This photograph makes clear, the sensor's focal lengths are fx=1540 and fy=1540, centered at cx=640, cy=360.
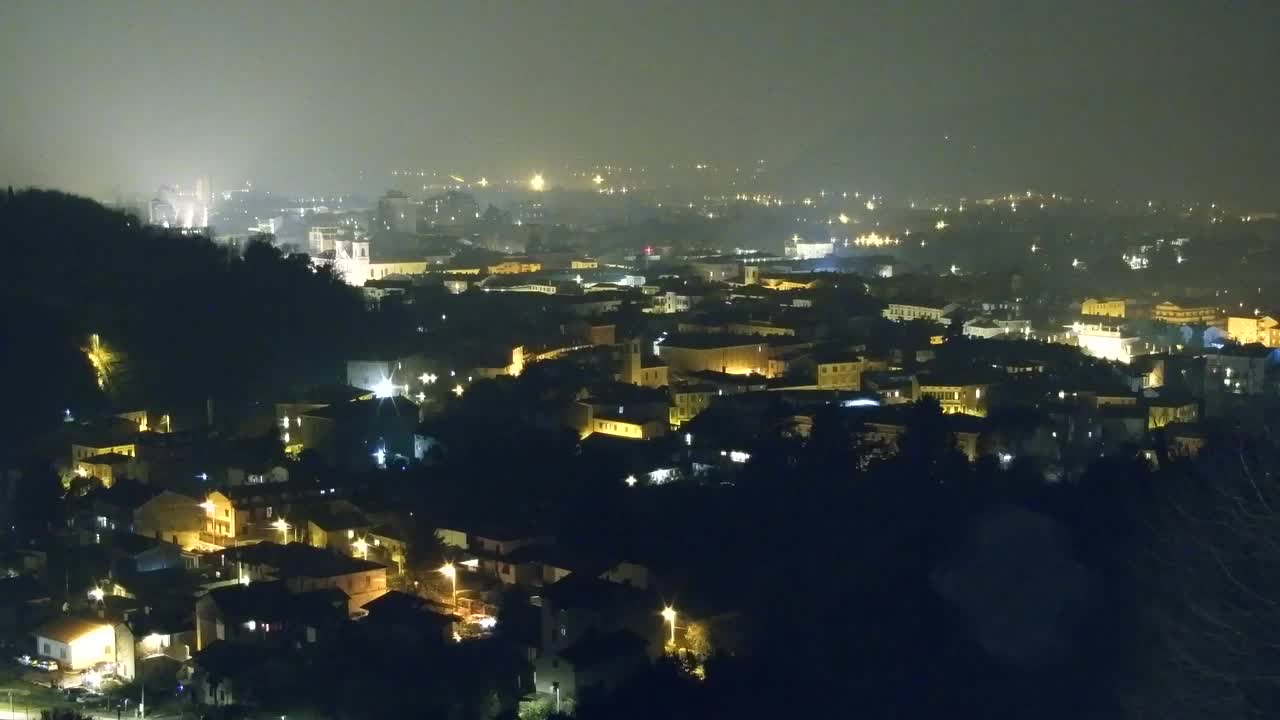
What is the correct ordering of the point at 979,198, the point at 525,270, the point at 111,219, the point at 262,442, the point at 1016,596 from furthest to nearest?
1. the point at 979,198
2. the point at 525,270
3. the point at 111,219
4. the point at 262,442
5. the point at 1016,596

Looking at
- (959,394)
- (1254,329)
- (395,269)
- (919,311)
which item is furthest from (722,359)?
(395,269)

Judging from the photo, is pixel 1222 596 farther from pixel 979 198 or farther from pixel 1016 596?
pixel 979 198

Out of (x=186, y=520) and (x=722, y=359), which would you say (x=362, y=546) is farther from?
(x=722, y=359)

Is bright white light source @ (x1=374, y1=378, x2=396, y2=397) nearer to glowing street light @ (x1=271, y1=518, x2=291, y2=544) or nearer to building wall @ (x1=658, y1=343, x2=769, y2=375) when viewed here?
building wall @ (x1=658, y1=343, x2=769, y2=375)

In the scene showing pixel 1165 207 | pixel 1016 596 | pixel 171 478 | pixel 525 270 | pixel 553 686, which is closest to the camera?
pixel 553 686

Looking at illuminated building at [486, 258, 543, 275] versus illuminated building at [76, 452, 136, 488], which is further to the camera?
illuminated building at [486, 258, 543, 275]

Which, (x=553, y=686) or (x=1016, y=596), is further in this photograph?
(x=1016, y=596)

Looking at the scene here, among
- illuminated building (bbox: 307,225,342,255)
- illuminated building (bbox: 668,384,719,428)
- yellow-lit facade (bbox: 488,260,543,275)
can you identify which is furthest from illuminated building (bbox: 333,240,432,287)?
illuminated building (bbox: 668,384,719,428)

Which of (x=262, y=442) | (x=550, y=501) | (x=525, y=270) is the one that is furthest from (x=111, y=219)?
(x=550, y=501)
